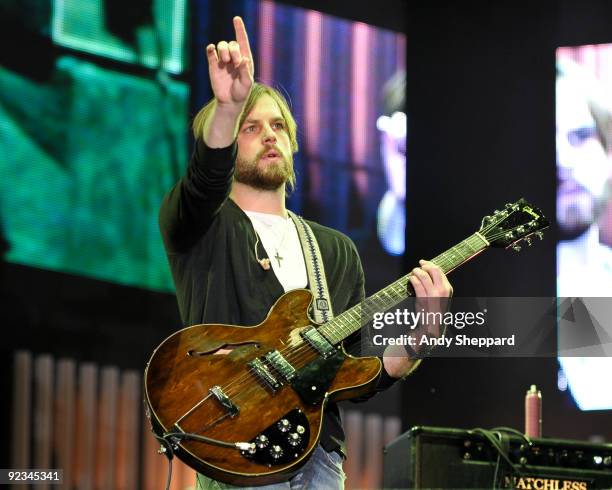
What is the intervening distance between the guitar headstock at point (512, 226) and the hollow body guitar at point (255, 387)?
2.11ft

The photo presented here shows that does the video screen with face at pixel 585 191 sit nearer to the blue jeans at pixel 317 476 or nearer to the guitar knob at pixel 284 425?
the blue jeans at pixel 317 476

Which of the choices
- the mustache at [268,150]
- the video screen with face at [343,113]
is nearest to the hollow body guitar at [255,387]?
the mustache at [268,150]

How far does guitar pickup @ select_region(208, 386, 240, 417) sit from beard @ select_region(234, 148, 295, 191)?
96cm

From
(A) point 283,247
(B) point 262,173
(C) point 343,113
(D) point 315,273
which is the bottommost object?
(D) point 315,273

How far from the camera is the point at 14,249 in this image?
6.21 meters

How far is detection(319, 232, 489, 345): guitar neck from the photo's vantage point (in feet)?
13.9

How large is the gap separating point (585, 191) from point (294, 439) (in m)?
3.35

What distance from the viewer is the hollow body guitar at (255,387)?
391 cm

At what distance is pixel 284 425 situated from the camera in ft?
13.1

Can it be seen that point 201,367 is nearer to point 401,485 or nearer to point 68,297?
point 401,485

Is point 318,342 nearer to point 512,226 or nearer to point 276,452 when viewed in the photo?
point 276,452

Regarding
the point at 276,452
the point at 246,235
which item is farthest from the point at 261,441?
the point at 246,235

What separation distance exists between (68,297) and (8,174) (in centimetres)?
71

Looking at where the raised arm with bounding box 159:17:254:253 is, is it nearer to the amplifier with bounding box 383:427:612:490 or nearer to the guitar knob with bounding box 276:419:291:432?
the guitar knob with bounding box 276:419:291:432
